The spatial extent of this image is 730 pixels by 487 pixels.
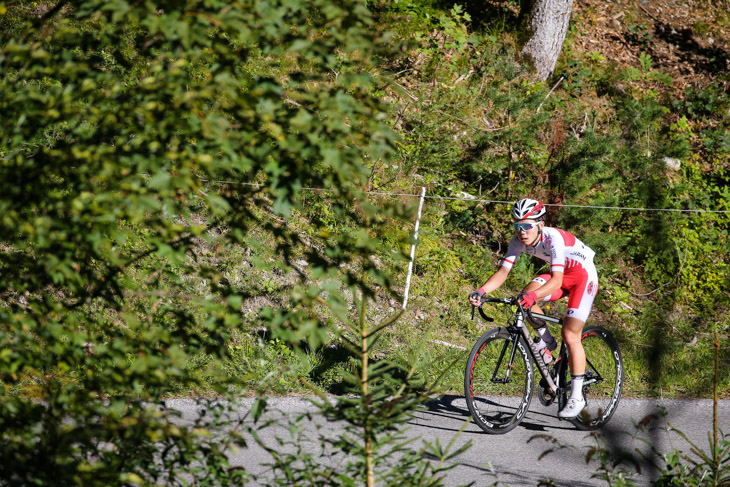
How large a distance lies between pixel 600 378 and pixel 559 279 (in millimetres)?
1373

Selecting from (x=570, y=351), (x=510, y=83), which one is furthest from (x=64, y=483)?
(x=510, y=83)

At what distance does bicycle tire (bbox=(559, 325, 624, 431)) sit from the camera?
6.33 metres

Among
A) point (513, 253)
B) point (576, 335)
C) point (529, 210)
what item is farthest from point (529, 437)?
point (529, 210)

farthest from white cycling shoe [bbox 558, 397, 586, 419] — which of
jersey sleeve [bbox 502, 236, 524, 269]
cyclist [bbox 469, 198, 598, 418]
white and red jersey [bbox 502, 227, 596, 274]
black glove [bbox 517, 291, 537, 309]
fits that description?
jersey sleeve [bbox 502, 236, 524, 269]

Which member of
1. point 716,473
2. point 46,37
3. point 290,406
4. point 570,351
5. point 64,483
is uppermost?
point 46,37

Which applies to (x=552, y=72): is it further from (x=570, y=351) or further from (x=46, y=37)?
(x=46, y=37)

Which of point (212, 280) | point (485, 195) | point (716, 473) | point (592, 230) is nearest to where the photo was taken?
point (212, 280)

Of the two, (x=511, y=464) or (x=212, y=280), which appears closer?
(x=212, y=280)

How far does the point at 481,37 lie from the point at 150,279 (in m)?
11.8

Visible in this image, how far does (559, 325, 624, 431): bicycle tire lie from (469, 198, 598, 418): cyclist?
30 centimetres

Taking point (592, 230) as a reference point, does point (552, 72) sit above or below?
above

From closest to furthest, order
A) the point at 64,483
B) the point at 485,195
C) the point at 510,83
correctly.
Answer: the point at 64,483
the point at 485,195
the point at 510,83

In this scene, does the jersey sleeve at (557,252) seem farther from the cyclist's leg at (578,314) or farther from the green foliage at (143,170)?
the green foliage at (143,170)

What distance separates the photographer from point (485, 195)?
10812mm
